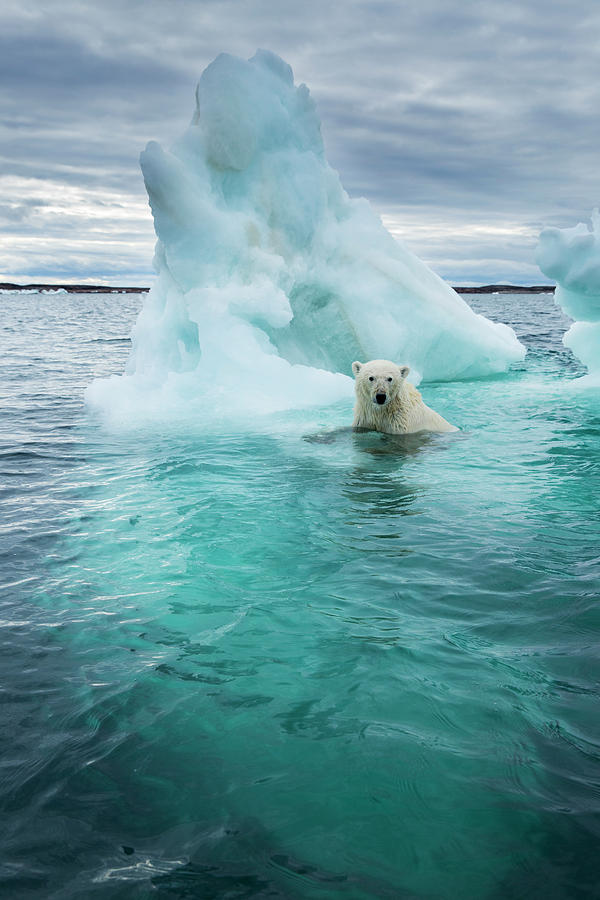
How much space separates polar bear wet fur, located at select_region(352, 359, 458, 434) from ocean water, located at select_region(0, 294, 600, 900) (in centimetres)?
208

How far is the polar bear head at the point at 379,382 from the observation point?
8602mm

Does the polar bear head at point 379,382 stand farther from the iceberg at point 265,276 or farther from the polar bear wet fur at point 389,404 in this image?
the iceberg at point 265,276

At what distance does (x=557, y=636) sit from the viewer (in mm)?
3717

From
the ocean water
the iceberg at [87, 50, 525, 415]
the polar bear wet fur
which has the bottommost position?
the ocean water

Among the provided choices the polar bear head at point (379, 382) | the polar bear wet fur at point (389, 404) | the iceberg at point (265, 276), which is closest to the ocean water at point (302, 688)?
the polar bear head at point (379, 382)

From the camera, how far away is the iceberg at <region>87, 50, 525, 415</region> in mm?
11531

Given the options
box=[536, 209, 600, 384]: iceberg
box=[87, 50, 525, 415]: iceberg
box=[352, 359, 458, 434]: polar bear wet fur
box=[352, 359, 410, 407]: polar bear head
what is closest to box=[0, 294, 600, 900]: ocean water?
box=[352, 359, 410, 407]: polar bear head

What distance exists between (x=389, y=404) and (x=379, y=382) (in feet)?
1.99

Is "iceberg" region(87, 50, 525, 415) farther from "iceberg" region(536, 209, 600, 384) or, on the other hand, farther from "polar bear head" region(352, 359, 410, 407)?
"polar bear head" region(352, 359, 410, 407)

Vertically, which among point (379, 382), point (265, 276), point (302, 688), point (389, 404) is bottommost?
point (302, 688)

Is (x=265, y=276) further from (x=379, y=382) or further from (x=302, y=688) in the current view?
(x=302, y=688)

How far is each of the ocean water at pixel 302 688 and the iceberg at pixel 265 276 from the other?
4.95 metres

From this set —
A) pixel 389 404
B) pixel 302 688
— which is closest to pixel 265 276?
pixel 389 404

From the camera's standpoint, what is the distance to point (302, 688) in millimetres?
Answer: 3348
